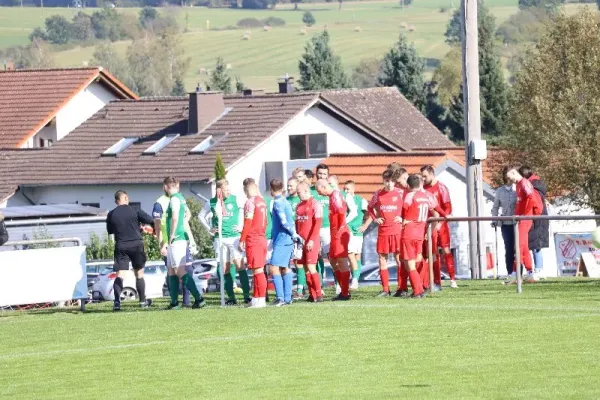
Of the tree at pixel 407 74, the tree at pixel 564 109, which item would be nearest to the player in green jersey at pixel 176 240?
the tree at pixel 564 109

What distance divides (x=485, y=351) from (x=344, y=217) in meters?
6.56

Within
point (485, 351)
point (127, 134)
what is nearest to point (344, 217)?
point (485, 351)

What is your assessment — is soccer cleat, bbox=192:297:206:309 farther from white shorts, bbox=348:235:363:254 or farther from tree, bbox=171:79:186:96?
tree, bbox=171:79:186:96

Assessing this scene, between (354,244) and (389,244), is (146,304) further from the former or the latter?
(389,244)

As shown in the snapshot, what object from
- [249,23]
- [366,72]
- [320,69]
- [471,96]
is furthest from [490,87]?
[249,23]

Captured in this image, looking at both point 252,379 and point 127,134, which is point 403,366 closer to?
point 252,379

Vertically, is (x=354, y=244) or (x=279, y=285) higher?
(x=354, y=244)

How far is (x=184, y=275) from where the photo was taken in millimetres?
21828

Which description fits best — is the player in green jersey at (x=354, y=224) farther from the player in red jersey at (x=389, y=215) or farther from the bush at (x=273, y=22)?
the bush at (x=273, y=22)

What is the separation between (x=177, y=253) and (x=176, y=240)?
0.20 meters

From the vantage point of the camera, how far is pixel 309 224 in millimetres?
21141

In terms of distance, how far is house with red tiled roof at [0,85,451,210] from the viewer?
63.7m

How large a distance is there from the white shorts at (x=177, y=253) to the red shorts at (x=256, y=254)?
1.30 metres

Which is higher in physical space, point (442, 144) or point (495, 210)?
point (442, 144)
